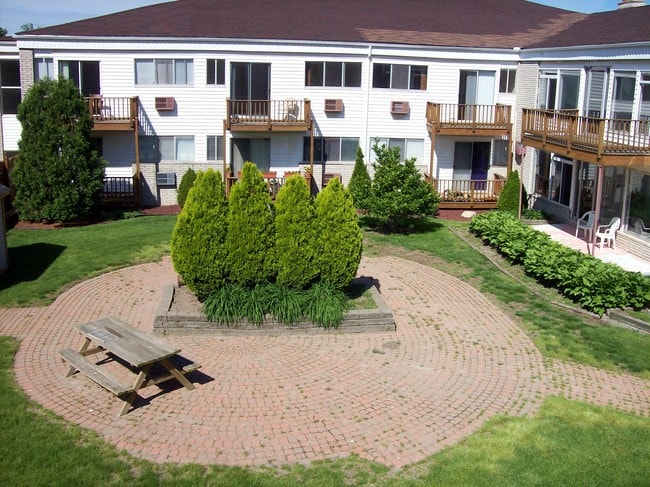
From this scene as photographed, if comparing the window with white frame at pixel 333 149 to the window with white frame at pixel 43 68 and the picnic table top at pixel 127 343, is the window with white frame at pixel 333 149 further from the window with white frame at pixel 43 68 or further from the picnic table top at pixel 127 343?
the picnic table top at pixel 127 343

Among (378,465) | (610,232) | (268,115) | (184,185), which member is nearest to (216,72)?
(268,115)

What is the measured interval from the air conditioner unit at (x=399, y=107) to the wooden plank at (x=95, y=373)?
18.9 metres

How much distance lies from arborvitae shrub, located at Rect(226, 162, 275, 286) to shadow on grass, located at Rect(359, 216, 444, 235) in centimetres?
928

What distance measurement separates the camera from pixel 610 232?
21.3 metres

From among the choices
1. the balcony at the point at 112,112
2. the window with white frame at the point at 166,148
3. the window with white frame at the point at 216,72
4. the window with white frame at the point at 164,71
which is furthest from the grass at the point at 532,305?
the balcony at the point at 112,112

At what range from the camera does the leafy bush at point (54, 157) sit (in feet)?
76.0

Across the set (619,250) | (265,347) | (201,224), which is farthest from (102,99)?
(619,250)

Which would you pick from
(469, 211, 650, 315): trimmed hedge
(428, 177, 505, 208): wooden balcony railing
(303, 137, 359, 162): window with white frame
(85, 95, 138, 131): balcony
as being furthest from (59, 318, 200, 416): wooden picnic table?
(428, 177, 505, 208): wooden balcony railing

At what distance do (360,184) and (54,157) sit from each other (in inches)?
389

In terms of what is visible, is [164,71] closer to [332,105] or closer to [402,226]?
[332,105]

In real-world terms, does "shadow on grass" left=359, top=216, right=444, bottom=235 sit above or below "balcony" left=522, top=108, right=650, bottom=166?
below

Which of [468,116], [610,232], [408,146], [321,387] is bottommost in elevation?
[321,387]

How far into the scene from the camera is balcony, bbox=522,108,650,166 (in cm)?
1952

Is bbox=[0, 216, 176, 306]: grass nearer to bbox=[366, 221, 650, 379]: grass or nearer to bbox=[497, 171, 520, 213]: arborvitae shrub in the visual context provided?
bbox=[366, 221, 650, 379]: grass
